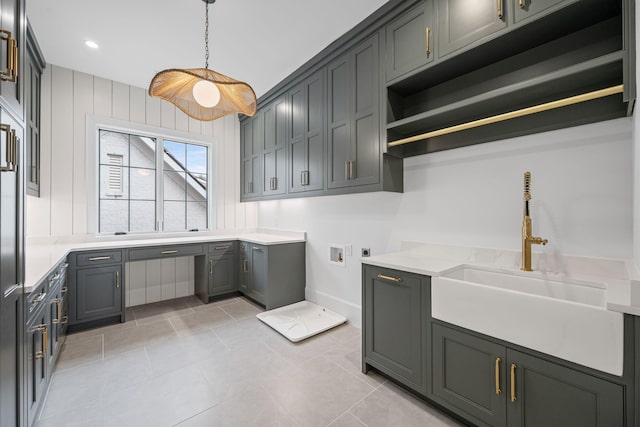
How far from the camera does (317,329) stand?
2.85m

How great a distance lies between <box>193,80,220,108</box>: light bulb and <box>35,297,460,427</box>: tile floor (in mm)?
2140

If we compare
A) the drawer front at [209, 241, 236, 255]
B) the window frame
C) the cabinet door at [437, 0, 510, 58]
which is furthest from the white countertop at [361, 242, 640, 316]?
the window frame

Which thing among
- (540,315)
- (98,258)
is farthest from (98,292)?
(540,315)

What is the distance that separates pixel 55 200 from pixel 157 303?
1.74 m

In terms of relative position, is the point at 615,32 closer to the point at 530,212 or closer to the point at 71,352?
the point at 530,212

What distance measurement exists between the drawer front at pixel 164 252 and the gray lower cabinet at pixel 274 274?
26.1 inches

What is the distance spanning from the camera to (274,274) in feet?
11.5

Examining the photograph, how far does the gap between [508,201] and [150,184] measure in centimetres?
429

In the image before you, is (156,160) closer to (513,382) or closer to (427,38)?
(427,38)

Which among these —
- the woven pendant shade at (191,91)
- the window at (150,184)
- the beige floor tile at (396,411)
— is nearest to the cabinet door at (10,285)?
the woven pendant shade at (191,91)

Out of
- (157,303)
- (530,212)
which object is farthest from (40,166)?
(530,212)

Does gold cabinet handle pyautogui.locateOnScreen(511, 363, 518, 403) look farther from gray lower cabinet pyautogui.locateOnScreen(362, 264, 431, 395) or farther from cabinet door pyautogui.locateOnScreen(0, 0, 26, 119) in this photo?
cabinet door pyautogui.locateOnScreen(0, 0, 26, 119)

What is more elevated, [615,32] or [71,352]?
[615,32]

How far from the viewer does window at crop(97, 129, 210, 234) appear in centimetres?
371
